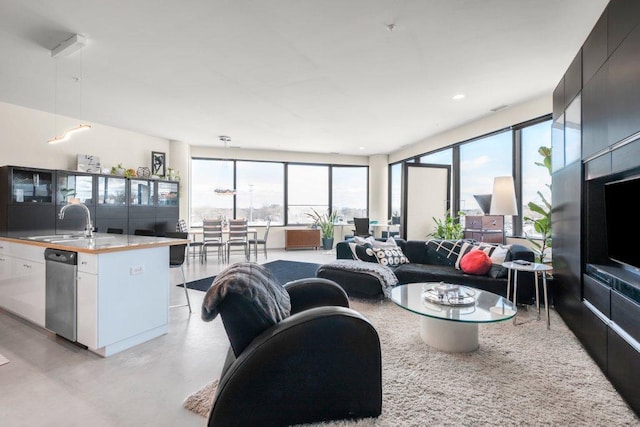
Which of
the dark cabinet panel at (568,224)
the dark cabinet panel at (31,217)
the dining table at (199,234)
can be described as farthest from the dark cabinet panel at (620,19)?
the dark cabinet panel at (31,217)

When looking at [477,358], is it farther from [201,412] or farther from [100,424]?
Result: [100,424]

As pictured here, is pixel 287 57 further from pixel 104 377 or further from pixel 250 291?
pixel 104 377

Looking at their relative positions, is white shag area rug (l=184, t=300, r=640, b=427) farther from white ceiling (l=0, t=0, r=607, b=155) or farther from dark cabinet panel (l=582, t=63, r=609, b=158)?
white ceiling (l=0, t=0, r=607, b=155)

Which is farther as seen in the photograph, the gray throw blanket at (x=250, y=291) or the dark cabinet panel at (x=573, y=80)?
the dark cabinet panel at (x=573, y=80)

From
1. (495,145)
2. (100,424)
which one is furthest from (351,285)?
(495,145)

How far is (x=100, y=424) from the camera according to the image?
1568mm

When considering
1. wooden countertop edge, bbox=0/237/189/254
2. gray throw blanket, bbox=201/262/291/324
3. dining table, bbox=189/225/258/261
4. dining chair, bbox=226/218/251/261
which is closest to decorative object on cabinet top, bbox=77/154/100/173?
dining table, bbox=189/225/258/261

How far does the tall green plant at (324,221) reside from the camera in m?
8.53

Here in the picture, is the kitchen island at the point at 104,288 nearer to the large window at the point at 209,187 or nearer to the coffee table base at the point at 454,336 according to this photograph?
the coffee table base at the point at 454,336

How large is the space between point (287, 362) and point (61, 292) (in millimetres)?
2261

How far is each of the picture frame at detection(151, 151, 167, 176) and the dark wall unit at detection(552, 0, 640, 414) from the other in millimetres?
7134

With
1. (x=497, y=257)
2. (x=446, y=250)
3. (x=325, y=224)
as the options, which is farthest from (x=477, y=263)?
(x=325, y=224)

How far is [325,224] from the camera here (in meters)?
8.57

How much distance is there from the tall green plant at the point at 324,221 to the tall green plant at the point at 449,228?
315 centimetres
